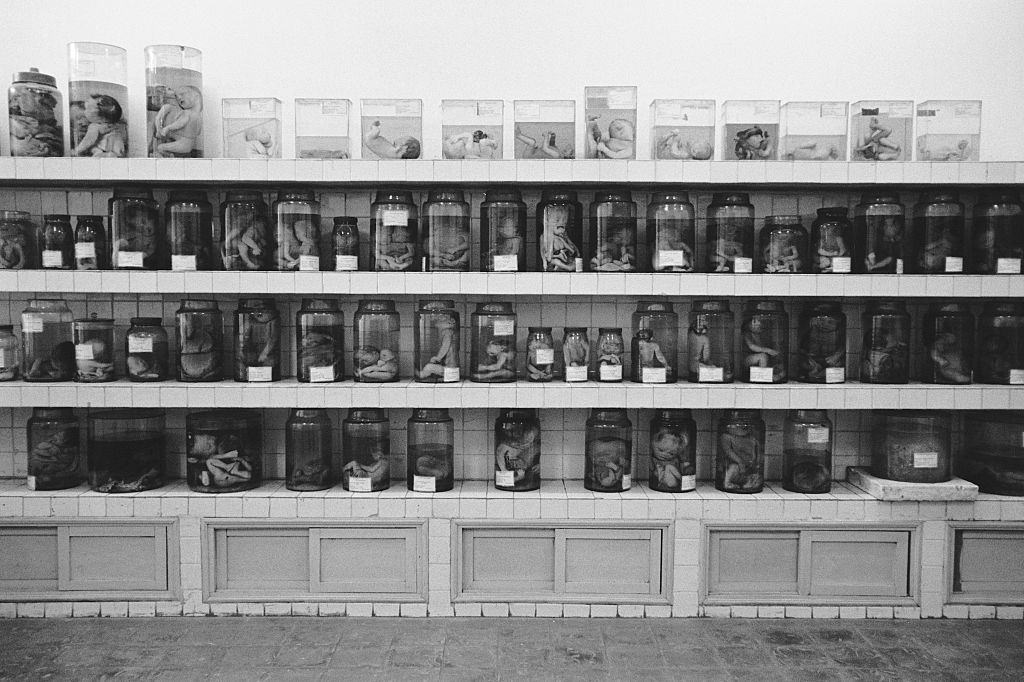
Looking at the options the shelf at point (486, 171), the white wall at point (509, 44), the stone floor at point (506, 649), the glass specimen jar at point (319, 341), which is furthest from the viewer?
the white wall at point (509, 44)

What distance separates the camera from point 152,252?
283 centimetres

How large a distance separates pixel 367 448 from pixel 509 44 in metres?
1.79

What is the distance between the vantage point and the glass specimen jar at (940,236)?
281 centimetres

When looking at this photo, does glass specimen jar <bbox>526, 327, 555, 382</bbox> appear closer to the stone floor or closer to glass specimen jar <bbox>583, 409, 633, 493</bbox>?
glass specimen jar <bbox>583, 409, 633, 493</bbox>

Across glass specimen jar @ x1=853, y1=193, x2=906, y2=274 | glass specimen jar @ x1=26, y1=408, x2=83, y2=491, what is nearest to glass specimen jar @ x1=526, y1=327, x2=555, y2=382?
glass specimen jar @ x1=853, y1=193, x2=906, y2=274

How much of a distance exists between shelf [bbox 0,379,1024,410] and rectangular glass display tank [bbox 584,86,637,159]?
90cm

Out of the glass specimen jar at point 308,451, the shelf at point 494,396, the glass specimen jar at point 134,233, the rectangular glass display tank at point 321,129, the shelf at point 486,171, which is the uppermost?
the rectangular glass display tank at point 321,129

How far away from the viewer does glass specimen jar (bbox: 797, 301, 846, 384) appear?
2857 mm

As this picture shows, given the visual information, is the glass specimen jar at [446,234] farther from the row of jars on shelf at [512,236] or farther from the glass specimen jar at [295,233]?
the glass specimen jar at [295,233]

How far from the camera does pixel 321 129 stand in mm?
2773

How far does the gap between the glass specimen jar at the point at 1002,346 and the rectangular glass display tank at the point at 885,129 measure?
29.2 inches

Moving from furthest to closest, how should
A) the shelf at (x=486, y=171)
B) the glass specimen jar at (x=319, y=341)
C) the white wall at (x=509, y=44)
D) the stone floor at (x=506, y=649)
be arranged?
the white wall at (x=509, y=44), the glass specimen jar at (x=319, y=341), the shelf at (x=486, y=171), the stone floor at (x=506, y=649)

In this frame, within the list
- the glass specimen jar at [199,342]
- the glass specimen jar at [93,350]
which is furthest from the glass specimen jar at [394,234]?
the glass specimen jar at [93,350]

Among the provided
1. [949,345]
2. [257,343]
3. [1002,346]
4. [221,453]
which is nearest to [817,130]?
[949,345]
